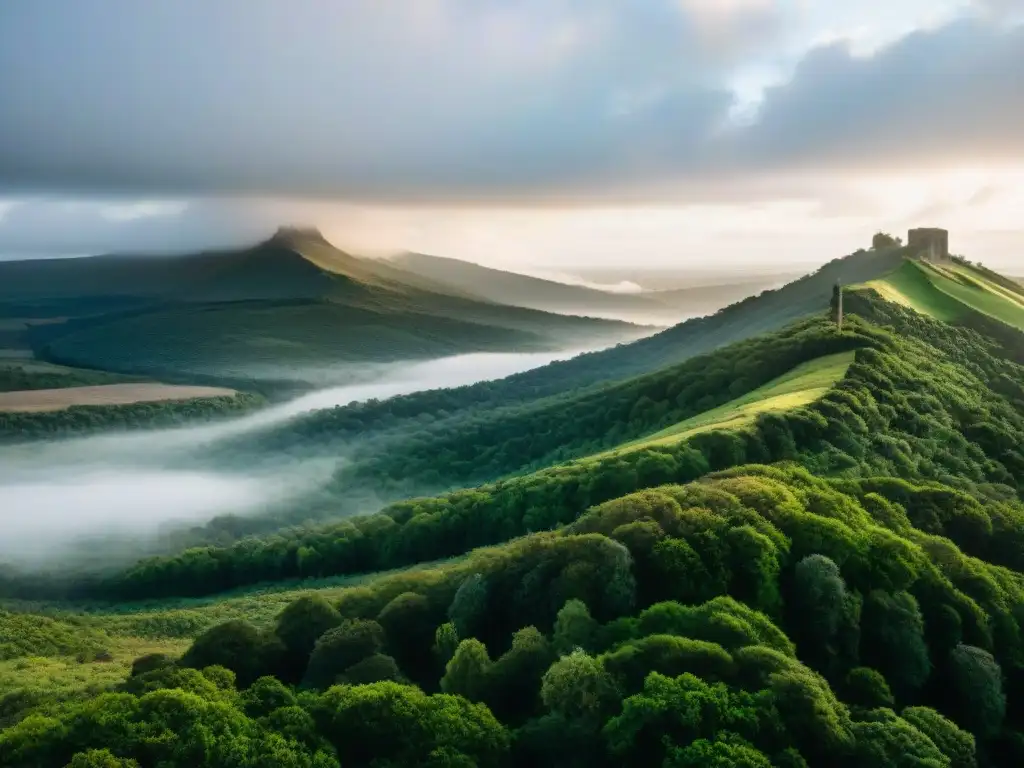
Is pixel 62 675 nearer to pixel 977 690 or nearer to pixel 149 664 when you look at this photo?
pixel 149 664

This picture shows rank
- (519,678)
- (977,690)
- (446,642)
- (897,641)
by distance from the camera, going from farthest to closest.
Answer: (446,642) → (897,641) → (977,690) → (519,678)

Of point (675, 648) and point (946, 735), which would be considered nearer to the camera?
point (675, 648)

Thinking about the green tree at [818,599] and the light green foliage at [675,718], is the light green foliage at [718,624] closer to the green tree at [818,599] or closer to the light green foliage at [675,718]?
the green tree at [818,599]

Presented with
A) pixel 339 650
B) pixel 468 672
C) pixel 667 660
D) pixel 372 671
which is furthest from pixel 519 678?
pixel 339 650

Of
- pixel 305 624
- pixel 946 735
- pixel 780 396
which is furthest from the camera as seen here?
pixel 780 396

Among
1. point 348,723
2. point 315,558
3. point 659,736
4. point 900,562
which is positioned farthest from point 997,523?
point 315,558

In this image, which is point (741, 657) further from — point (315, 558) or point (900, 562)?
point (315, 558)
